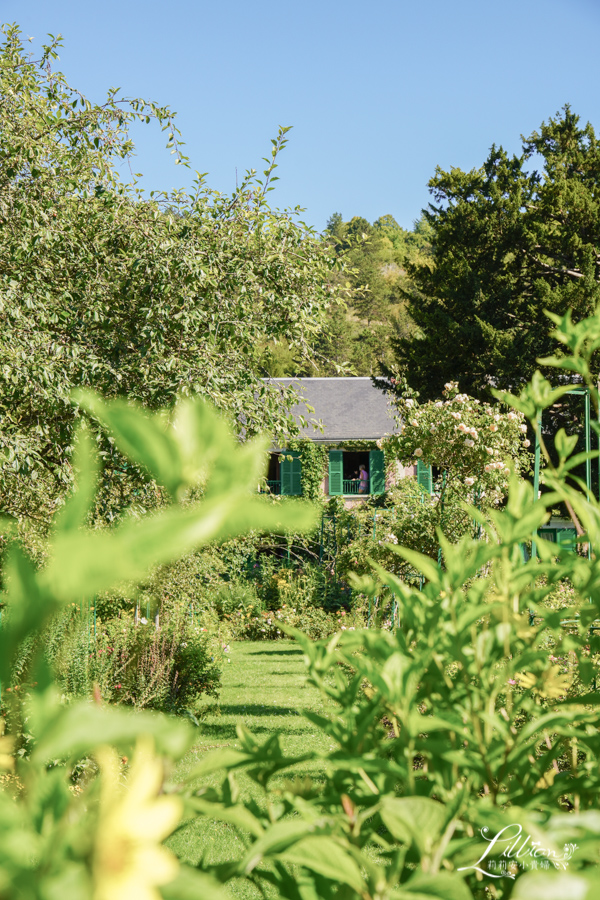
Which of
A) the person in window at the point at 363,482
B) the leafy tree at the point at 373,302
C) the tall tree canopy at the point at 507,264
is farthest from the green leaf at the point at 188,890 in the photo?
the person in window at the point at 363,482

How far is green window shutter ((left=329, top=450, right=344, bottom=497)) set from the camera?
1948 centimetres

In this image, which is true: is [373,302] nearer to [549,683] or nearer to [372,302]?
[372,302]

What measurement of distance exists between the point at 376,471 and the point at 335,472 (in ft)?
3.90

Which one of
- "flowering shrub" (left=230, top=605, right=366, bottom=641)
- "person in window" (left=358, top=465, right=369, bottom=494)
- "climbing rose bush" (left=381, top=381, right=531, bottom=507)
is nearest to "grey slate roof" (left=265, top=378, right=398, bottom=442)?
"person in window" (left=358, top=465, right=369, bottom=494)

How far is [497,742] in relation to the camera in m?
0.56

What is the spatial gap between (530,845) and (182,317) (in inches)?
179

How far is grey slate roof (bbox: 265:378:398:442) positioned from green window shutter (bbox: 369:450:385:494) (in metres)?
0.49

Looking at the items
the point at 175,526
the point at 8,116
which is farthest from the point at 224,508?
the point at 8,116

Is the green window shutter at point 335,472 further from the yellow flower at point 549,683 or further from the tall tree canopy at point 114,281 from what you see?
the yellow flower at point 549,683

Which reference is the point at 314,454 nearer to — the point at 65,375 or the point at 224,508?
the point at 65,375

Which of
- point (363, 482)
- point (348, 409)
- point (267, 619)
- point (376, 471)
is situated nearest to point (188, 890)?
point (267, 619)

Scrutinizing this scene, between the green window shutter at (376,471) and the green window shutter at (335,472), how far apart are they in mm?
882

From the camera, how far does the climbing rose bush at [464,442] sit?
7.90 meters

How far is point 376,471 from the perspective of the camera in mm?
19703
